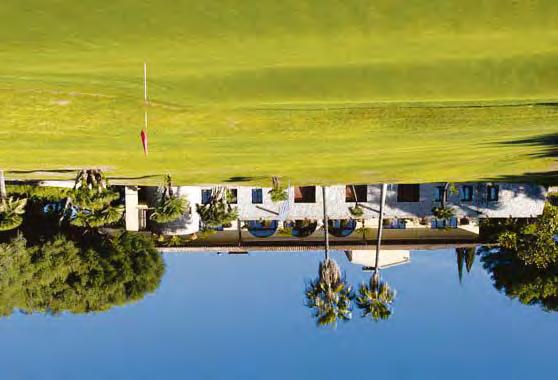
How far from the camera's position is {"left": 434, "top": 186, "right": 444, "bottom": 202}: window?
6022 cm

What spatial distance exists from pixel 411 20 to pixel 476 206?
125ft

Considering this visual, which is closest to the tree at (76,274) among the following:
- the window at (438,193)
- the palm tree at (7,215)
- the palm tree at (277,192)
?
the palm tree at (7,215)

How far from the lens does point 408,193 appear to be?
61.0 metres

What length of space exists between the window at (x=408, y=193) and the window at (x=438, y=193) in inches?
55.6

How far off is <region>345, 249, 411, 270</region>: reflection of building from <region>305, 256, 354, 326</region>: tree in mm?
11433

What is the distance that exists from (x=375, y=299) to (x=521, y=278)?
18.8 meters

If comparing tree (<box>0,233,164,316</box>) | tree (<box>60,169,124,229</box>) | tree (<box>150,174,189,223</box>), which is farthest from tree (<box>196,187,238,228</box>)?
tree (<box>60,169,124,229</box>)

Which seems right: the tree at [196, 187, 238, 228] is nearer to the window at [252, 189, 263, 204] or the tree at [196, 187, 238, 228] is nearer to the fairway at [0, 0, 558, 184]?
the window at [252, 189, 263, 204]

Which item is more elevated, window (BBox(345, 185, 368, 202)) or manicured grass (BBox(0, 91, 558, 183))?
manicured grass (BBox(0, 91, 558, 183))

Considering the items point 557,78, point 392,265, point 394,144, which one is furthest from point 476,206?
point 557,78

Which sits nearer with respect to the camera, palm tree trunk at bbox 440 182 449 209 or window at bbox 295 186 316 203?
palm tree trunk at bbox 440 182 449 209

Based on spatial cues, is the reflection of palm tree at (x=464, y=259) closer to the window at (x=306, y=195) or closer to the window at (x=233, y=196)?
the window at (x=306, y=195)

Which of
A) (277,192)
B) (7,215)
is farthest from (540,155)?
(7,215)

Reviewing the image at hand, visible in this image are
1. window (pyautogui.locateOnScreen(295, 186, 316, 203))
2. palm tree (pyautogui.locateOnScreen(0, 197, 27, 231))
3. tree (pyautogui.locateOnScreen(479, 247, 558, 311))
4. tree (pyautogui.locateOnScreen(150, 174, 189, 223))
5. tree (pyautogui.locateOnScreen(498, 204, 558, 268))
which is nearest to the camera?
palm tree (pyautogui.locateOnScreen(0, 197, 27, 231))
